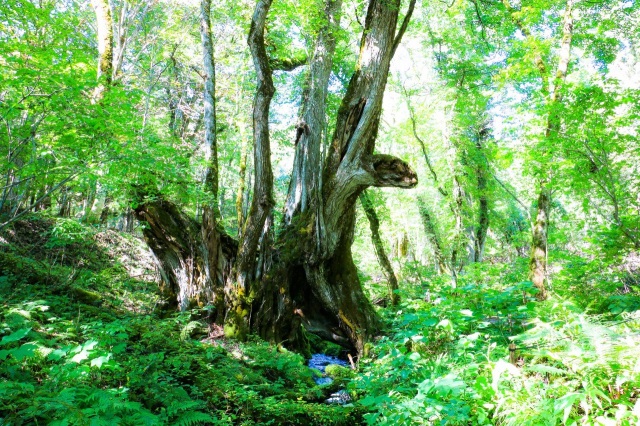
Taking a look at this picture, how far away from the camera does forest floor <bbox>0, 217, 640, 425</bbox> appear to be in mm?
2074

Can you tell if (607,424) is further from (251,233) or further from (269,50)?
(269,50)

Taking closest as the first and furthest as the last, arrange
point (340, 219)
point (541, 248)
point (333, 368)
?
point (333, 368) < point (340, 219) < point (541, 248)

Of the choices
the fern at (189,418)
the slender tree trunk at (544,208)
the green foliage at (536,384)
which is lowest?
the fern at (189,418)

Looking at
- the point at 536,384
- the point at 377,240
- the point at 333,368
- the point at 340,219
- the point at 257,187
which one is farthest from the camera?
the point at 377,240

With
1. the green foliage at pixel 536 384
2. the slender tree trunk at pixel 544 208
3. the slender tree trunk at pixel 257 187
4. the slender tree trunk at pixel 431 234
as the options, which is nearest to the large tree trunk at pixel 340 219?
the slender tree trunk at pixel 257 187

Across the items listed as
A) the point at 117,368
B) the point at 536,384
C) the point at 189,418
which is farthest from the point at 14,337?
the point at 536,384

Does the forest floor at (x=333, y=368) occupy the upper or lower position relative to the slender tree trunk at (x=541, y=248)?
lower

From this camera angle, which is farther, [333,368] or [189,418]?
[333,368]

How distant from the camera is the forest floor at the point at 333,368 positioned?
2.07 metres

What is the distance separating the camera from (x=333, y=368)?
19.3ft

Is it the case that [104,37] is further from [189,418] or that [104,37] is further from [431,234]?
[431,234]

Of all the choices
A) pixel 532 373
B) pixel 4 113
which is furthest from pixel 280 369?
pixel 4 113

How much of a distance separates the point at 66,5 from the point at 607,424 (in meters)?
15.7

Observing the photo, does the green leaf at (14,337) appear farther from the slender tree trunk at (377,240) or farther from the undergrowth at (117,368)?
the slender tree trunk at (377,240)
